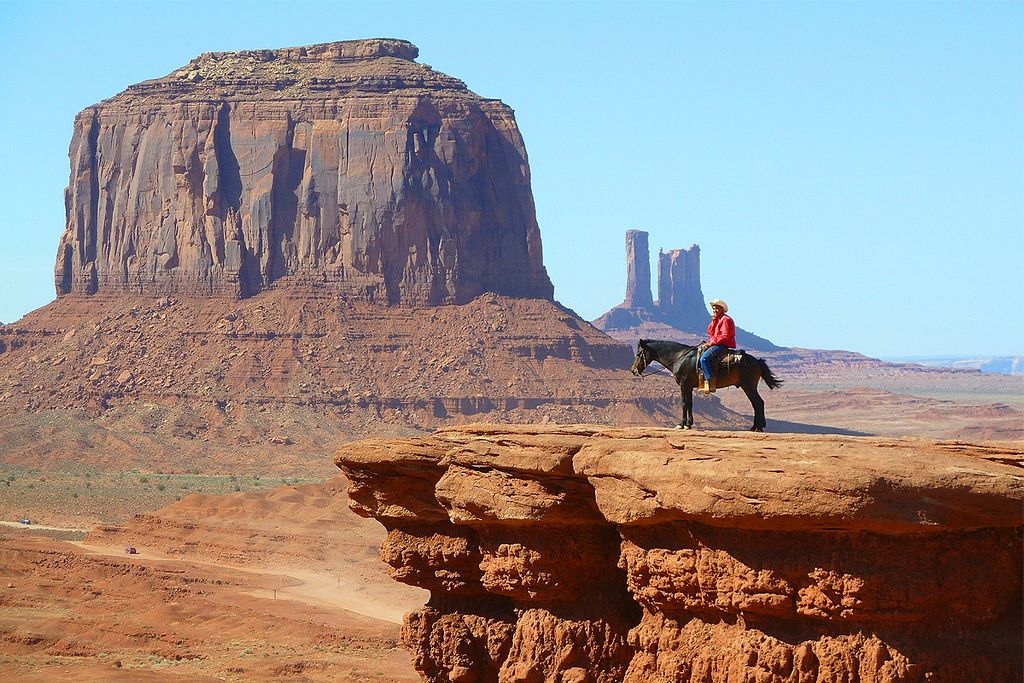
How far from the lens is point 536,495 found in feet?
53.4

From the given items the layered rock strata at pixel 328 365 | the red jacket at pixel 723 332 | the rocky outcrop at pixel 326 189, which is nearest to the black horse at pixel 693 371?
the red jacket at pixel 723 332

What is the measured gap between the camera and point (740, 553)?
46.0 ft

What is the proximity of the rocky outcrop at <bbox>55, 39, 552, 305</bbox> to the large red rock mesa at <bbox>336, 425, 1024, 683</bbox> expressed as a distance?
91.8 m

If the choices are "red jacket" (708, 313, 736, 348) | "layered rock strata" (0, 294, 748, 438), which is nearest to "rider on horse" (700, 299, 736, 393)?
"red jacket" (708, 313, 736, 348)

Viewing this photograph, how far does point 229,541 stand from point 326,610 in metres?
14.8

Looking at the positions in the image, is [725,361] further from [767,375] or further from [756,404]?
[756,404]

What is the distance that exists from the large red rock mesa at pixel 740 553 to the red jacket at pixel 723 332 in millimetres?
1948

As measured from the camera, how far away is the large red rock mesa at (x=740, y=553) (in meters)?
13.3

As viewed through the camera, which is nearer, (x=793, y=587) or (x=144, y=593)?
(x=793, y=587)

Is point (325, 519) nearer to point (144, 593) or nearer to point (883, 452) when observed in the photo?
point (144, 593)

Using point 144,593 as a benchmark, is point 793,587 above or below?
above

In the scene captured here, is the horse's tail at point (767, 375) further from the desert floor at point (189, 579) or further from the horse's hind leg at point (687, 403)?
the desert floor at point (189, 579)

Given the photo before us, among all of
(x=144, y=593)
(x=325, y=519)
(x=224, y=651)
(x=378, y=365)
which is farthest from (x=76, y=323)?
(x=224, y=651)

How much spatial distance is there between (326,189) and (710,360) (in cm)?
9344
